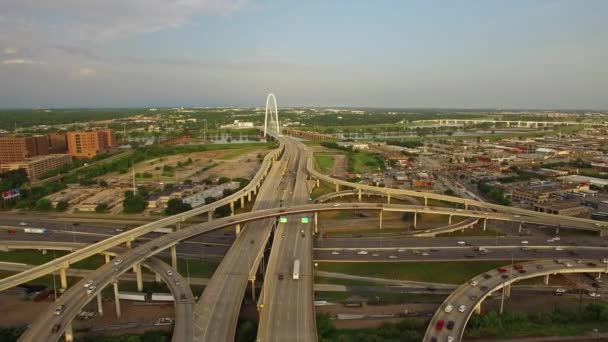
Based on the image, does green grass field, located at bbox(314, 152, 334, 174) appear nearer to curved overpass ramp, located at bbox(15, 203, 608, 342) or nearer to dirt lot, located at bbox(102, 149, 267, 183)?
dirt lot, located at bbox(102, 149, 267, 183)

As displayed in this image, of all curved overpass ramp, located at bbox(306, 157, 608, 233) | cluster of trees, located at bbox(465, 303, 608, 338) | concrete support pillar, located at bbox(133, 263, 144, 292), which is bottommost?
cluster of trees, located at bbox(465, 303, 608, 338)

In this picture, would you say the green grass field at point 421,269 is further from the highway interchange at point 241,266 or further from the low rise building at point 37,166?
the low rise building at point 37,166

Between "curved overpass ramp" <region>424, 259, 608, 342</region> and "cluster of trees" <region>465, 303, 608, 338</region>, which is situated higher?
"curved overpass ramp" <region>424, 259, 608, 342</region>

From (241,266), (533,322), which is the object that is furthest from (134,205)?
(533,322)

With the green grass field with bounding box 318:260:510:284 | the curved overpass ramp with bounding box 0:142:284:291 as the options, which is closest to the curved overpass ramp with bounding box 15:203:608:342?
the curved overpass ramp with bounding box 0:142:284:291

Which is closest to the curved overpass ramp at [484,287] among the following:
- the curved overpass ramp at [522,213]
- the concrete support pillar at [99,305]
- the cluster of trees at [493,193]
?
the curved overpass ramp at [522,213]

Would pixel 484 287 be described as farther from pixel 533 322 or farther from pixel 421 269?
pixel 421 269
